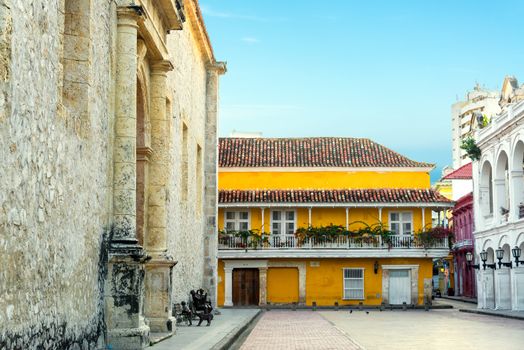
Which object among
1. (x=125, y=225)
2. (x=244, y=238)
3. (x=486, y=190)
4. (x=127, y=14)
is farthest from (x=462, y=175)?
(x=125, y=225)

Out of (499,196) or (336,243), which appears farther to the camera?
(336,243)

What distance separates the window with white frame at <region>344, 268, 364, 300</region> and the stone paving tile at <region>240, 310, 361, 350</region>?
16464 mm

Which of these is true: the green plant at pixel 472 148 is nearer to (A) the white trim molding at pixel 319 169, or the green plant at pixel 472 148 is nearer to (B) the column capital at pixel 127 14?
(A) the white trim molding at pixel 319 169

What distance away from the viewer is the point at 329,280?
43.9 m

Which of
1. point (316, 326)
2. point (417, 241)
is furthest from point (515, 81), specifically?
point (316, 326)

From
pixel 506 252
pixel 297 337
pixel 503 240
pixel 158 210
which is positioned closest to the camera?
pixel 158 210

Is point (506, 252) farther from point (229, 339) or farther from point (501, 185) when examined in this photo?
point (229, 339)

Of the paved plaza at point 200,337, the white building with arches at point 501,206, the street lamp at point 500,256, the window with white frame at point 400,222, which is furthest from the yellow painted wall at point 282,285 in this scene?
the paved plaza at point 200,337

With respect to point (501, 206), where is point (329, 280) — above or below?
below

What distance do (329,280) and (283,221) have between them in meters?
3.82

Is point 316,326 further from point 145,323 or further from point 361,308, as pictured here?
point 361,308

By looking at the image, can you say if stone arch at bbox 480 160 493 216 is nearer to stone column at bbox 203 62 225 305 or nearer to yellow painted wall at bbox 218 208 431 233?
yellow painted wall at bbox 218 208 431 233

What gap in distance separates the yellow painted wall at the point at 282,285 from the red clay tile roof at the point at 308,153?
226 inches

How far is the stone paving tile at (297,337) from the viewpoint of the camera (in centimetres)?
1758
